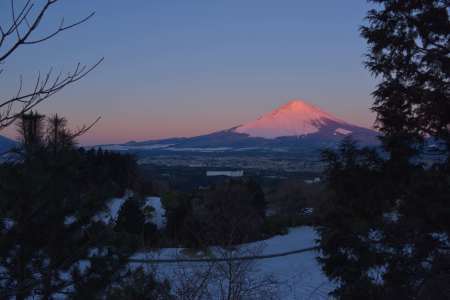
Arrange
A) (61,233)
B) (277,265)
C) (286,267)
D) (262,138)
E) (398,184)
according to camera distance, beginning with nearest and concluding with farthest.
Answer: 1. (61,233)
2. (398,184)
3. (286,267)
4. (277,265)
5. (262,138)

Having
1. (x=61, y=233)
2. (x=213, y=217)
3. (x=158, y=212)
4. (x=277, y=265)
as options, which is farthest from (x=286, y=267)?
(x=61, y=233)

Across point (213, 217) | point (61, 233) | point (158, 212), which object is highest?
point (61, 233)

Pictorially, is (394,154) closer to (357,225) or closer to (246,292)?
(357,225)

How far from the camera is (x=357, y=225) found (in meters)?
4.73

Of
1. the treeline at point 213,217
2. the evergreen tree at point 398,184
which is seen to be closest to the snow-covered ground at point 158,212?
the treeline at point 213,217

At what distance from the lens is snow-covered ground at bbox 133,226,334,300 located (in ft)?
26.3

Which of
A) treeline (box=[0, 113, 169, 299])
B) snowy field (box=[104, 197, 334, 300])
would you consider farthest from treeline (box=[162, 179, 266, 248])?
treeline (box=[0, 113, 169, 299])

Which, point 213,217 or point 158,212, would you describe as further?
point 158,212

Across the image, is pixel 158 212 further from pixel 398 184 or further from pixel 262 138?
pixel 262 138

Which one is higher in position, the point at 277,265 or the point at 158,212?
the point at 158,212

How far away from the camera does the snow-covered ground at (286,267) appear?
802 cm

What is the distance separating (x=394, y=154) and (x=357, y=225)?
4.32ft

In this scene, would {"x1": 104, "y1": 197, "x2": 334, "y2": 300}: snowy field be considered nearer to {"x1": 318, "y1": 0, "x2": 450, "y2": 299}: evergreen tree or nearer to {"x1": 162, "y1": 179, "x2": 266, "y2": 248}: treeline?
{"x1": 162, "y1": 179, "x2": 266, "y2": 248}: treeline

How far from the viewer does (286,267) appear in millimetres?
10398
